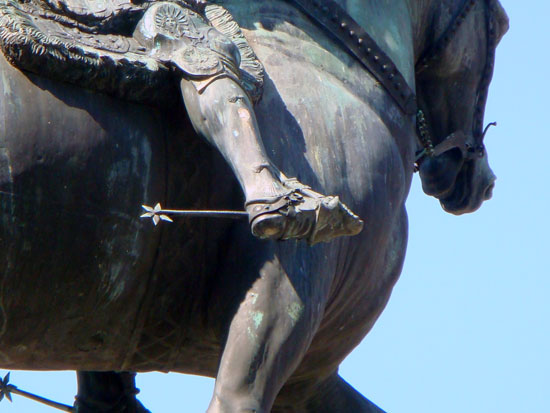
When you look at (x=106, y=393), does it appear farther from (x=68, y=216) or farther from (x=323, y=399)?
(x=68, y=216)

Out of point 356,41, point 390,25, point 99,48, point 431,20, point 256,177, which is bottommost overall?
point 256,177

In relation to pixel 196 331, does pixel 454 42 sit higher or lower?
higher

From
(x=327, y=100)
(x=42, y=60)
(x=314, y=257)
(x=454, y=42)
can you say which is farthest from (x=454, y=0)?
(x=42, y=60)

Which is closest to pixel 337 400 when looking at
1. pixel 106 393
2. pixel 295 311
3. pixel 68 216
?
pixel 106 393

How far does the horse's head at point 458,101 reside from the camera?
625cm

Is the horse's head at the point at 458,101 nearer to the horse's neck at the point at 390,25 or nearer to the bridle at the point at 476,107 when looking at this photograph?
the bridle at the point at 476,107

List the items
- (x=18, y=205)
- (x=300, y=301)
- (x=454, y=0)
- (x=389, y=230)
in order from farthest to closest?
(x=454, y=0) → (x=389, y=230) → (x=300, y=301) → (x=18, y=205)

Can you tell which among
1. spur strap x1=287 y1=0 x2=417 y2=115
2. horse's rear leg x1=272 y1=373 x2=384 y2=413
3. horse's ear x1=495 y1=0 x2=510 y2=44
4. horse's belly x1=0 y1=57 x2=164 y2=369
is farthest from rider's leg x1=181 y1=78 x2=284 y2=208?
horse's ear x1=495 y1=0 x2=510 y2=44

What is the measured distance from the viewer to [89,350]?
5059 millimetres

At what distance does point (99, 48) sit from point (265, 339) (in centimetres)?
90

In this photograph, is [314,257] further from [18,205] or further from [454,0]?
[454,0]

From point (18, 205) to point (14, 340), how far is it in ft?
1.30

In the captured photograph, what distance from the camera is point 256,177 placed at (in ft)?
15.6

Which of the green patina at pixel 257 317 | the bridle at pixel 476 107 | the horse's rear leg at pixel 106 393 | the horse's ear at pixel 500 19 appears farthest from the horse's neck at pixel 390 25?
the horse's rear leg at pixel 106 393
